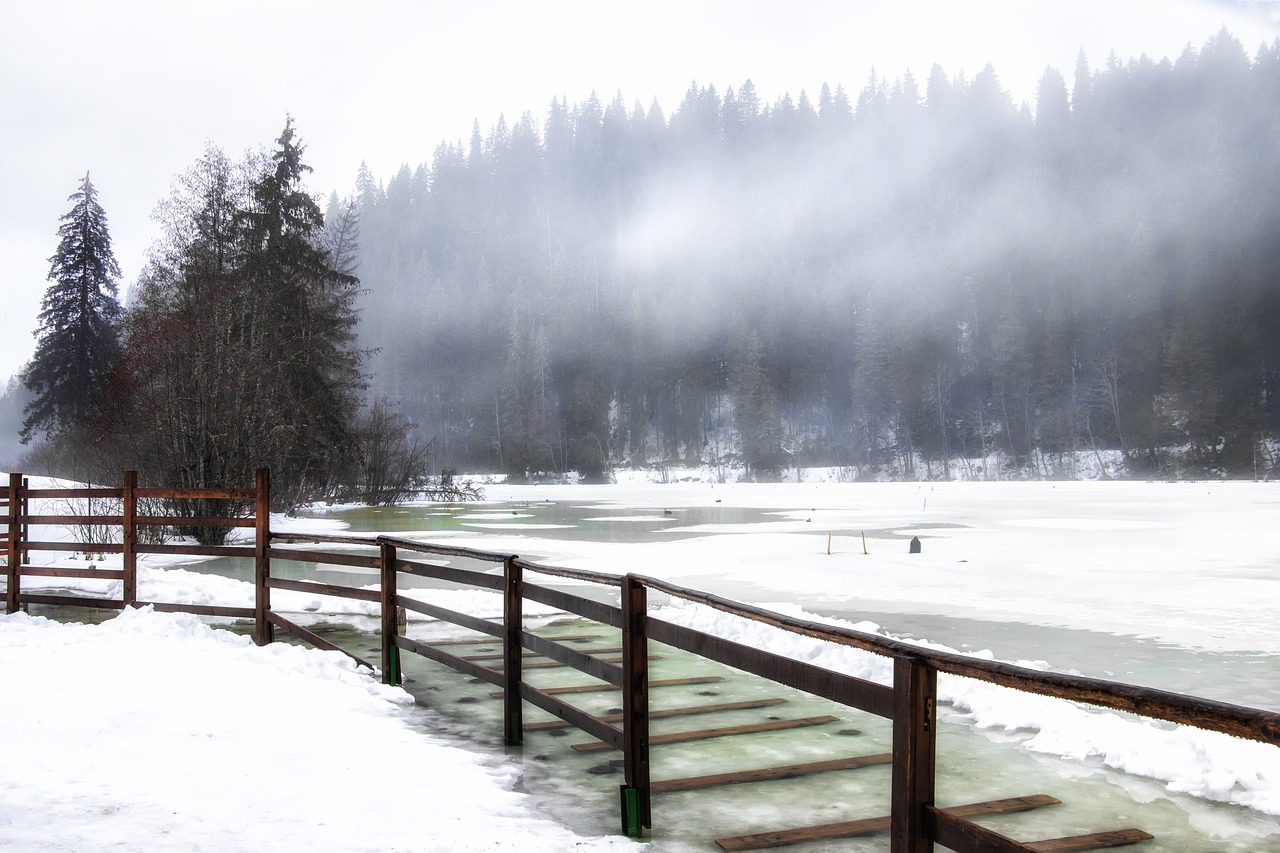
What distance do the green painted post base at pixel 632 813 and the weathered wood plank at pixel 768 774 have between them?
28.5 inches

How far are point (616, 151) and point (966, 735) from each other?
437 ft

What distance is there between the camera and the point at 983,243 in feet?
323

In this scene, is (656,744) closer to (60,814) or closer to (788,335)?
(60,814)

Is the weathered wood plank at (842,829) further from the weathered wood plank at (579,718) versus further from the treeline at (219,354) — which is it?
the treeline at (219,354)

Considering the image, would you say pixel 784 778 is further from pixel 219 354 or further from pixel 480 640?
pixel 219 354

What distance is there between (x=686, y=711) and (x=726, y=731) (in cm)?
65

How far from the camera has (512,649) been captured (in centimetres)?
579

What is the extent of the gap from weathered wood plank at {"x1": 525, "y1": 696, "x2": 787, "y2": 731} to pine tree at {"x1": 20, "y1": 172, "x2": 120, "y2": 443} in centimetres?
5090

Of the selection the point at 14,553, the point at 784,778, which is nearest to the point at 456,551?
the point at 784,778

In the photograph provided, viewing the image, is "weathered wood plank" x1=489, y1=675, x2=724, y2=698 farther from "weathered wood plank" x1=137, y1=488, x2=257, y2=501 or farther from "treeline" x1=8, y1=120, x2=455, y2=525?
"treeline" x1=8, y1=120, x2=455, y2=525

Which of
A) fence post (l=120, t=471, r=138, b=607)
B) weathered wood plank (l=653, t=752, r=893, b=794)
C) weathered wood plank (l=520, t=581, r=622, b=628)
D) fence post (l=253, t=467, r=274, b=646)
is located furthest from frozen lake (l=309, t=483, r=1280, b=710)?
fence post (l=120, t=471, r=138, b=607)

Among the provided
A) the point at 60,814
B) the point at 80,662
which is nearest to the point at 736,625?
the point at 80,662

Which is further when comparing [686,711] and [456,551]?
[686,711]

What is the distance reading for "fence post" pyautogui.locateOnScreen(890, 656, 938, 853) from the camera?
254cm
